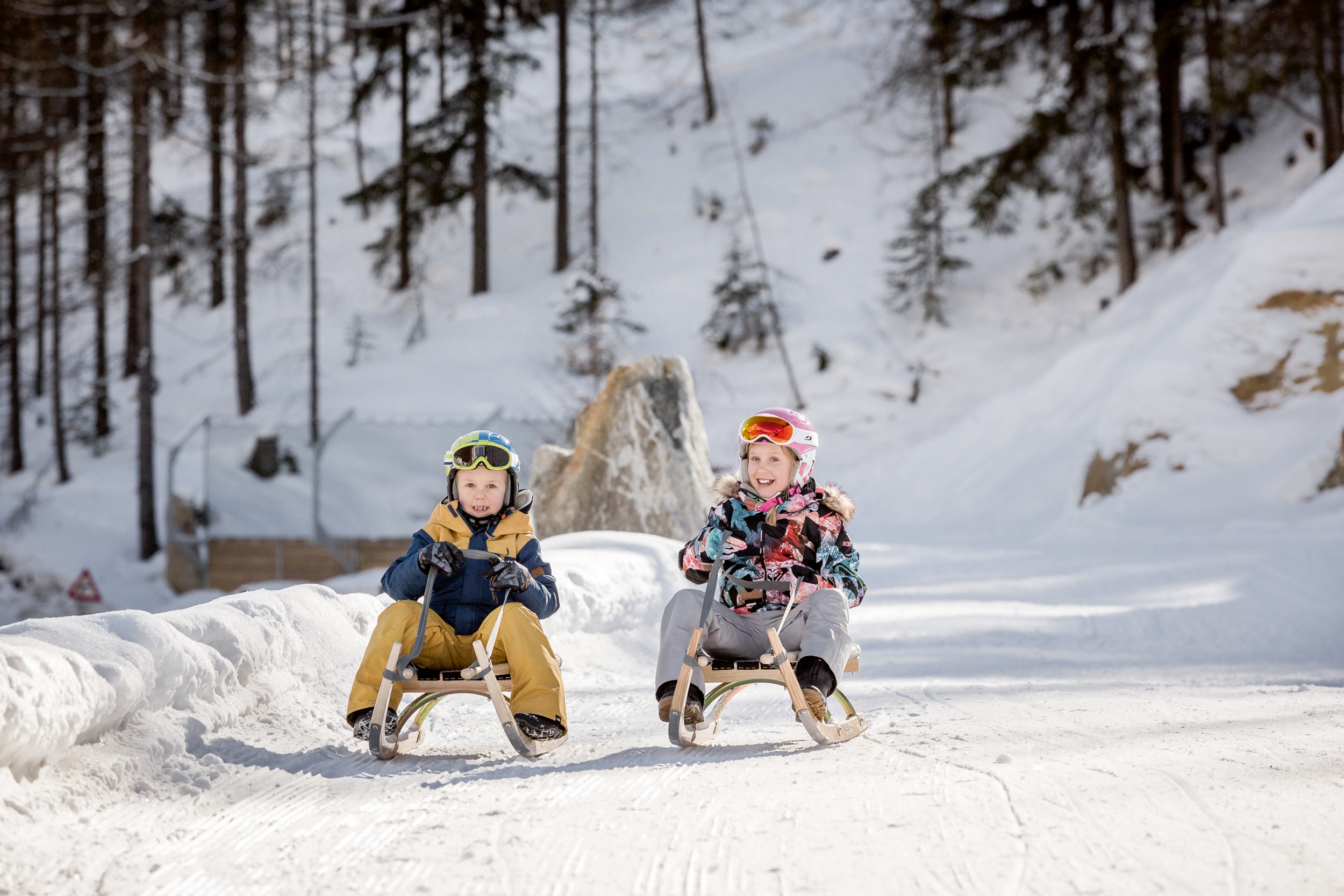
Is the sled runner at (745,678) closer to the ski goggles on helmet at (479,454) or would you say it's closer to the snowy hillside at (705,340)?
the ski goggles on helmet at (479,454)

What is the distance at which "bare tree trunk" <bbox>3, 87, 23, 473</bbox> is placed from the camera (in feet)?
68.3

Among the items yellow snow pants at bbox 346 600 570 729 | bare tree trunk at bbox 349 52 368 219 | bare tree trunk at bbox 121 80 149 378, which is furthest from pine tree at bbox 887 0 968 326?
yellow snow pants at bbox 346 600 570 729

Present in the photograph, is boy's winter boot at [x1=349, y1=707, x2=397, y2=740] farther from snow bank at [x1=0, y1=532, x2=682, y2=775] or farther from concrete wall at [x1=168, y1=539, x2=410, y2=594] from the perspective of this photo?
concrete wall at [x1=168, y1=539, x2=410, y2=594]

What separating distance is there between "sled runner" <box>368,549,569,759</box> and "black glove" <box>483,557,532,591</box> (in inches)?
2.6

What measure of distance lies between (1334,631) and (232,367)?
25.7 metres

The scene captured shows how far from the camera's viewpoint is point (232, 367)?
1038 inches

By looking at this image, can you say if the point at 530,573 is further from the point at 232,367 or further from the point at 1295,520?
the point at 232,367

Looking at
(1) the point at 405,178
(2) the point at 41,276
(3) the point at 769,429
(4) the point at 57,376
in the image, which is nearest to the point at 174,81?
(2) the point at 41,276

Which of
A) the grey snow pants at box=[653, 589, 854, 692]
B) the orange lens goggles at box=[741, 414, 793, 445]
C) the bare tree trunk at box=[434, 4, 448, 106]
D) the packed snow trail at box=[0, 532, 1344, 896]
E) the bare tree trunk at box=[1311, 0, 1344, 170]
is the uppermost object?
the bare tree trunk at box=[434, 4, 448, 106]

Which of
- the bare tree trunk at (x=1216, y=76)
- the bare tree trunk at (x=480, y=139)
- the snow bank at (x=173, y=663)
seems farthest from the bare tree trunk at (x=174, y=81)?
the bare tree trunk at (x=1216, y=76)

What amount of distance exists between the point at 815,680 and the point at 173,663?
213cm

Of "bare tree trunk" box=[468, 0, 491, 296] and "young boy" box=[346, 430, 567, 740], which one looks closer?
"young boy" box=[346, 430, 567, 740]

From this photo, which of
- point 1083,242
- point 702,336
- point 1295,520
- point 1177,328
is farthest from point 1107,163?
point 1295,520

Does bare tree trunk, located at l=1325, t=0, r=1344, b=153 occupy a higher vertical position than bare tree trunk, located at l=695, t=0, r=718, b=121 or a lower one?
lower
